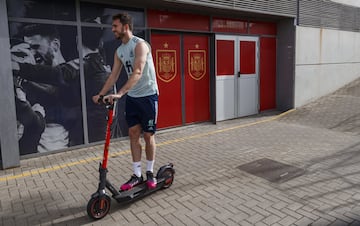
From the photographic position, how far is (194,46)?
7.14m

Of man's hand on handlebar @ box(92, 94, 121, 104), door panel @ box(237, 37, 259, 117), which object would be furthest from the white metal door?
man's hand on handlebar @ box(92, 94, 121, 104)

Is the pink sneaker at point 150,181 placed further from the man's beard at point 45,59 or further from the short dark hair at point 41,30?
the short dark hair at point 41,30

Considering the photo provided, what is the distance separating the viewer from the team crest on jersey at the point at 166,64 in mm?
6496

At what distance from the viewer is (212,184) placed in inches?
157

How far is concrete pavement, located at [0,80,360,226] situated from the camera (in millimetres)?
3156

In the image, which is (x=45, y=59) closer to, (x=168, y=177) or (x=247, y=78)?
(x=168, y=177)

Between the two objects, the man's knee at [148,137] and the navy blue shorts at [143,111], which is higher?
the navy blue shorts at [143,111]

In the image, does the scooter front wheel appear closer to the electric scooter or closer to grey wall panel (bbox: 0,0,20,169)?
the electric scooter

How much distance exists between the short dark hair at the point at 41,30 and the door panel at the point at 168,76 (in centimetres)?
199

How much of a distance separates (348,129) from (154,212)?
548cm

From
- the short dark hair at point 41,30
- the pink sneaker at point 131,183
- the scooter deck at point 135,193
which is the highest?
the short dark hair at point 41,30

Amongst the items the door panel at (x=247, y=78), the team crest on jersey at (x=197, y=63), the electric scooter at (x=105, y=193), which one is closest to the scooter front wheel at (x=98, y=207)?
the electric scooter at (x=105, y=193)

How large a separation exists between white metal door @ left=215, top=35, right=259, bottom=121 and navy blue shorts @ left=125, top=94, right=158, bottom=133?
4360mm

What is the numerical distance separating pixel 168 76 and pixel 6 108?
3.26m
